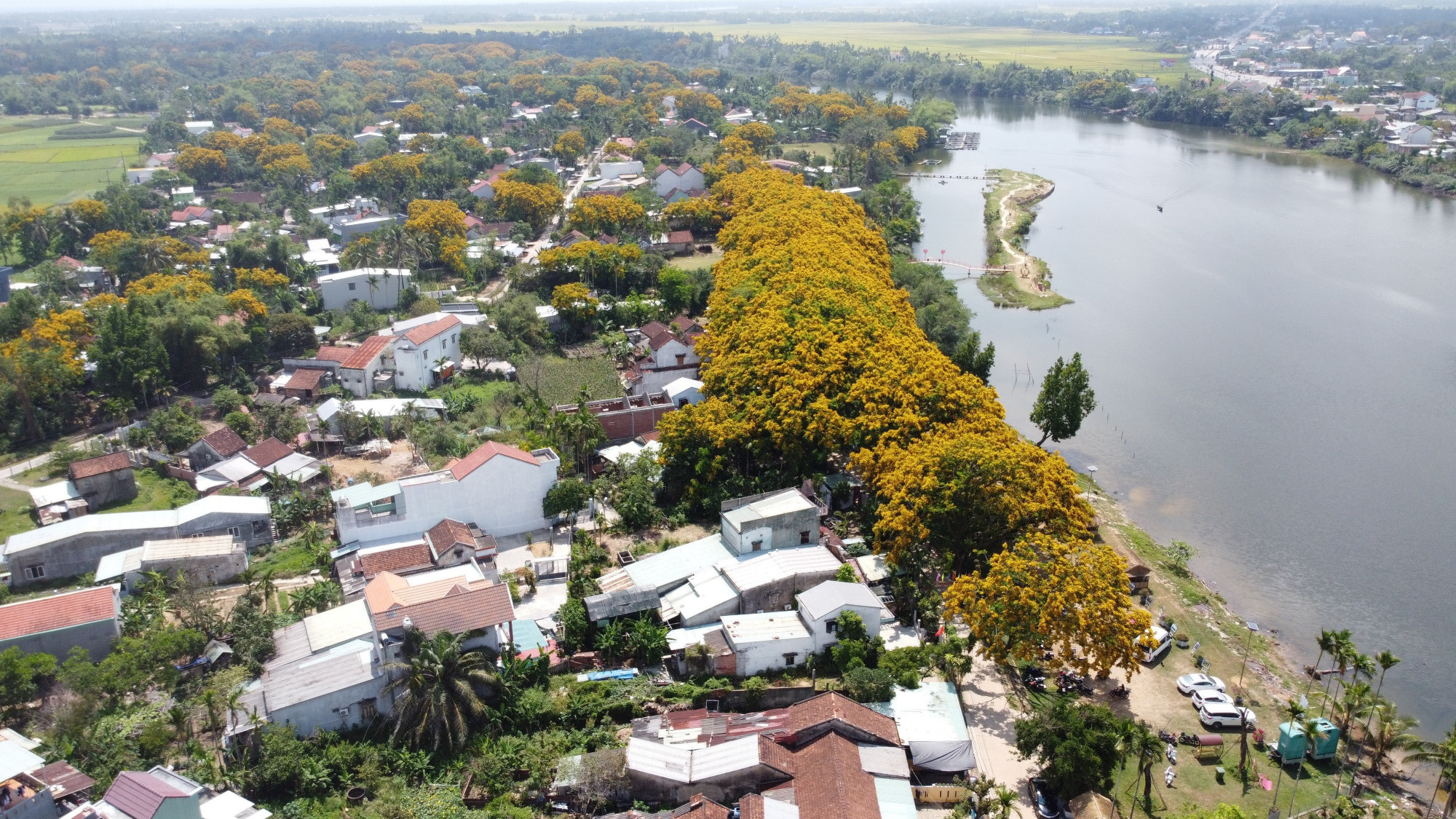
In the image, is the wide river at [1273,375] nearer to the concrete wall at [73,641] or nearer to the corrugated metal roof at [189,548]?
the corrugated metal roof at [189,548]

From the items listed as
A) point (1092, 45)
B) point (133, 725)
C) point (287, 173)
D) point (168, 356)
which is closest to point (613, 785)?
point (133, 725)

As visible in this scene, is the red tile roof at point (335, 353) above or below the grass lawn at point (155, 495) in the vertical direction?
above

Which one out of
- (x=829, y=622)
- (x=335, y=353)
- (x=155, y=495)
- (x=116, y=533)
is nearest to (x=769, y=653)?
(x=829, y=622)

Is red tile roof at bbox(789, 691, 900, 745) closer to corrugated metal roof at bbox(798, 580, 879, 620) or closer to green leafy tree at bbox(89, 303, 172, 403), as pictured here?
corrugated metal roof at bbox(798, 580, 879, 620)

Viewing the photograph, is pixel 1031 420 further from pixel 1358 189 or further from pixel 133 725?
pixel 1358 189

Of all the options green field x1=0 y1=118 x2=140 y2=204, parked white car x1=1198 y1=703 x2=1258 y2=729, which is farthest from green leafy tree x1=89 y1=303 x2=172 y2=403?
green field x1=0 y1=118 x2=140 y2=204

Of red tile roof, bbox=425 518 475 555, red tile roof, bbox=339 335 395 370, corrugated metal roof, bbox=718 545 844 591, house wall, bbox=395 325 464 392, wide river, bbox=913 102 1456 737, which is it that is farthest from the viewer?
house wall, bbox=395 325 464 392

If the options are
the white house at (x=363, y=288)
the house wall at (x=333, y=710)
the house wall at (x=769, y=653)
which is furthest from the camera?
the white house at (x=363, y=288)

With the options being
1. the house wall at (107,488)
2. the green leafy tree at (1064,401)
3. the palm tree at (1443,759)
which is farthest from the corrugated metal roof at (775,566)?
the house wall at (107,488)
